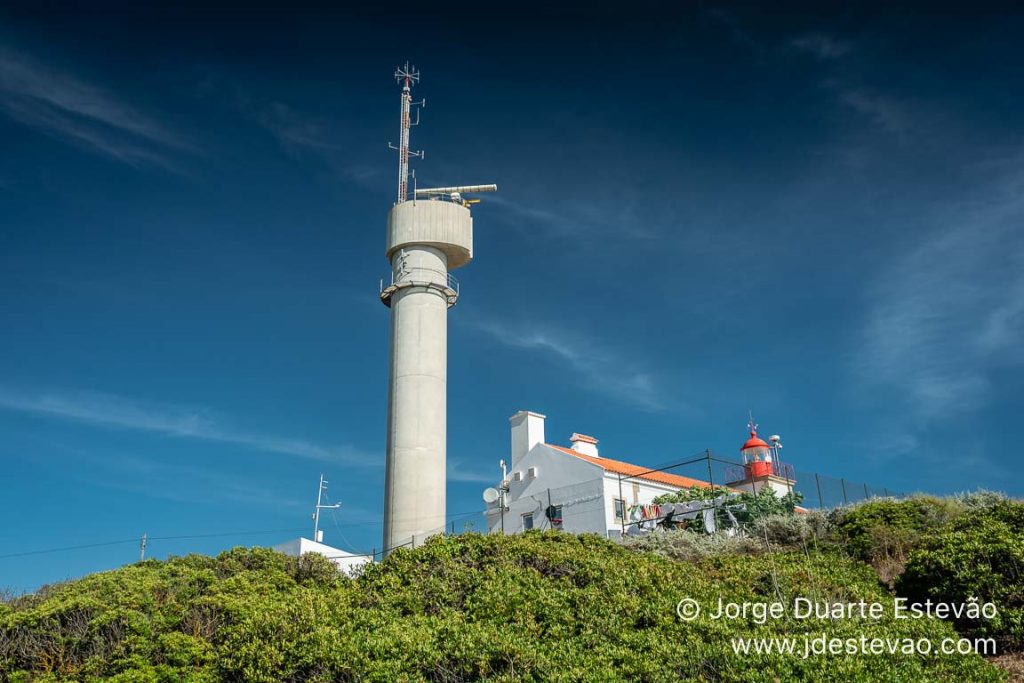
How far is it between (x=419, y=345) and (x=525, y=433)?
8083mm

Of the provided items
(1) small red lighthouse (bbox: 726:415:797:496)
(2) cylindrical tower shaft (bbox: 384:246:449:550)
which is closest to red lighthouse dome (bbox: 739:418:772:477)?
(1) small red lighthouse (bbox: 726:415:797:496)

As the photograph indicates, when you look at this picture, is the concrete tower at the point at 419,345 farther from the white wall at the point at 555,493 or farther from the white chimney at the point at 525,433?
the white chimney at the point at 525,433

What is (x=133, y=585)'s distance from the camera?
798 inches

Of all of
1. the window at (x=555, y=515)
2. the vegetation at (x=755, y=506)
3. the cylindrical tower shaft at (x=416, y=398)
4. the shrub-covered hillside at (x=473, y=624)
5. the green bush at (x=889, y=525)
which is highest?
the cylindrical tower shaft at (x=416, y=398)

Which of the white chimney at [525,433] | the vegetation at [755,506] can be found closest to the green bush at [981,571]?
the vegetation at [755,506]

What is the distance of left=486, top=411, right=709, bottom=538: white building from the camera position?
31781 millimetres

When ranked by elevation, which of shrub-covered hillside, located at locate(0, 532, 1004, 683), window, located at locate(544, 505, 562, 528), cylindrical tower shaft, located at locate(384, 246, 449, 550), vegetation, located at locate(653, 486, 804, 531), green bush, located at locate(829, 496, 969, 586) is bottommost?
shrub-covered hillside, located at locate(0, 532, 1004, 683)

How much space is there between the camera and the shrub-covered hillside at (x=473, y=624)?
12008 millimetres

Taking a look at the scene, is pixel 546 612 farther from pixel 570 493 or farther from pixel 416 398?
pixel 570 493

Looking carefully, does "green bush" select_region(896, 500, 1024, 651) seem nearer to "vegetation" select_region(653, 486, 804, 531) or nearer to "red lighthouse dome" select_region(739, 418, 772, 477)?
"vegetation" select_region(653, 486, 804, 531)

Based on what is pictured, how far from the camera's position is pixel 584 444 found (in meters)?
39.0

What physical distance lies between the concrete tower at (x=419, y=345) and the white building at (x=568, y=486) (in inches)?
135

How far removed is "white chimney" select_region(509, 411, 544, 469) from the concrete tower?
6.68 metres

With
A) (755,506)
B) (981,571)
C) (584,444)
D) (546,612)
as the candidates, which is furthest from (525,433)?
(981,571)
